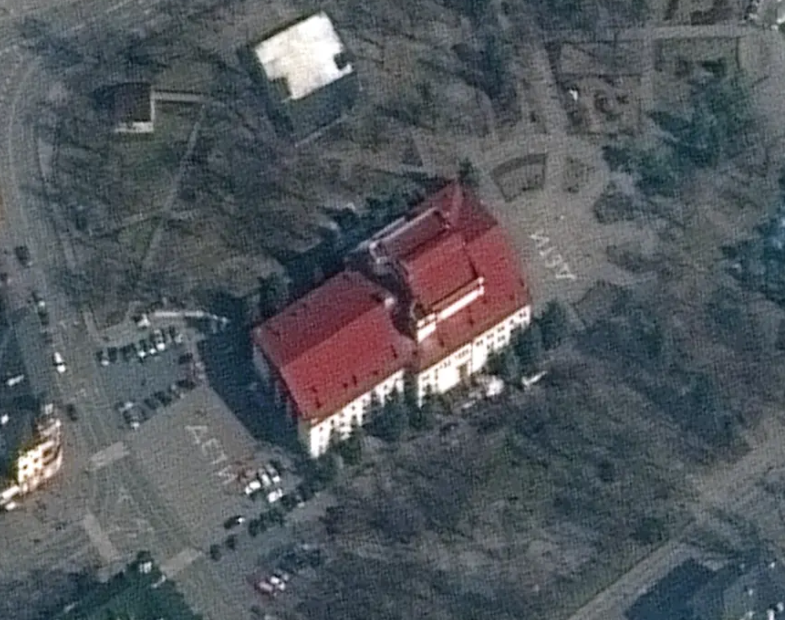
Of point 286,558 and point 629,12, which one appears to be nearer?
point 286,558

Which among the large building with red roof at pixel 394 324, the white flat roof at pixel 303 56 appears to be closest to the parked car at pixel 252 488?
the large building with red roof at pixel 394 324

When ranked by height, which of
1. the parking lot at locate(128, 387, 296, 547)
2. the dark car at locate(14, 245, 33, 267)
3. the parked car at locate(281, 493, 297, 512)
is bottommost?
the parked car at locate(281, 493, 297, 512)

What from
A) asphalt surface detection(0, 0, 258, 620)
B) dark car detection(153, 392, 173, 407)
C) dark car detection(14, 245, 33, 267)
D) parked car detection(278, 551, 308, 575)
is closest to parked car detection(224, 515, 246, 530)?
asphalt surface detection(0, 0, 258, 620)

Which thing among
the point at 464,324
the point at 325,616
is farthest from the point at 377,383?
the point at 325,616

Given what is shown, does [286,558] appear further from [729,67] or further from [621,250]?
[729,67]

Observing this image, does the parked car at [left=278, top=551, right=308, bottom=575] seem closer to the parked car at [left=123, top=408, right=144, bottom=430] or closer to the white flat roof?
the parked car at [left=123, top=408, right=144, bottom=430]
